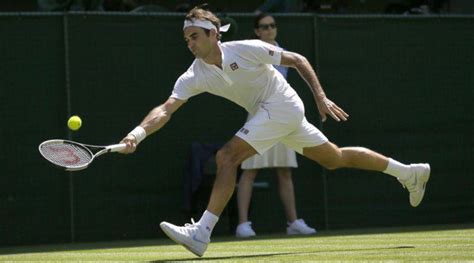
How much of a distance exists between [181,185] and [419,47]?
3090 millimetres

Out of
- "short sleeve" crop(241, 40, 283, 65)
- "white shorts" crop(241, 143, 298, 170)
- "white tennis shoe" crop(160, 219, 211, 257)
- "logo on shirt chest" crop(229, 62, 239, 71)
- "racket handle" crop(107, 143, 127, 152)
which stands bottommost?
"white shorts" crop(241, 143, 298, 170)

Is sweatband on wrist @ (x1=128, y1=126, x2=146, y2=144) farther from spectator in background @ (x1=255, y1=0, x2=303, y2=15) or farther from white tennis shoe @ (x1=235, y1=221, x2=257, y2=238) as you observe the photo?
spectator in background @ (x1=255, y1=0, x2=303, y2=15)

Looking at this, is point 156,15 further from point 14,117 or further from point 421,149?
point 421,149

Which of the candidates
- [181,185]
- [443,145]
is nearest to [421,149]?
[443,145]

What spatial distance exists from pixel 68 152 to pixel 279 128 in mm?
1723

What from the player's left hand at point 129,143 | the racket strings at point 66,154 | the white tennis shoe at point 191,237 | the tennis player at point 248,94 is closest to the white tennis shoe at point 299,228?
the tennis player at point 248,94

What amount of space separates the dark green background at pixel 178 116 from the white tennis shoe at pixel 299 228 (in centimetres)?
63

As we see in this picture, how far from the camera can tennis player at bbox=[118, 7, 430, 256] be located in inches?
336

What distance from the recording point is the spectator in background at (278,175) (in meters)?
11.5

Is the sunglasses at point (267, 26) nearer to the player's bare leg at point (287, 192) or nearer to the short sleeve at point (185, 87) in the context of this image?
the player's bare leg at point (287, 192)

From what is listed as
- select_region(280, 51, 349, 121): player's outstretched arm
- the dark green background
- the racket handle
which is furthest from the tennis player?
the dark green background

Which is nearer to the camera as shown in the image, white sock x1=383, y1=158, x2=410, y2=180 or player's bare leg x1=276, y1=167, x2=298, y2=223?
white sock x1=383, y1=158, x2=410, y2=180

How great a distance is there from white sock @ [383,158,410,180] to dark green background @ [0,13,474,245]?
9.39ft

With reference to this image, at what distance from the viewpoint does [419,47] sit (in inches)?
500
